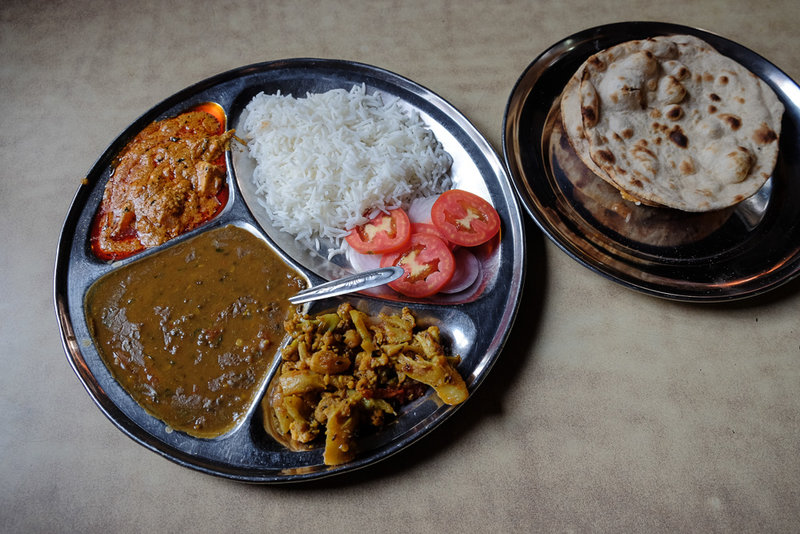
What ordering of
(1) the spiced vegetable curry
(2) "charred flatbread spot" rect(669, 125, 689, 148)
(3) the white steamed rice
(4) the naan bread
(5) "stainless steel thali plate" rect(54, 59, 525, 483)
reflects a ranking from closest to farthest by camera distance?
(5) "stainless steel thali plate" rect(54, 59, 525, 483) < (1) the spiced vegetable curry < (4) the naan bread < (2) "charred flatbread spot" rect(669, 125, 689, 148) < (3) the white steamed rice

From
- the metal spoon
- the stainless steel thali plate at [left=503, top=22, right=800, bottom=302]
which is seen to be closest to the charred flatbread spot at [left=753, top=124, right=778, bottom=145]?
the stainless steel thali plate at [left=503, top=22, right=800, bottom=302]

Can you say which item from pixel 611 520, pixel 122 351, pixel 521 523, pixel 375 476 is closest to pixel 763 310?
pixel 611 520

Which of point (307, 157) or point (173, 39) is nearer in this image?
point (307, 157)

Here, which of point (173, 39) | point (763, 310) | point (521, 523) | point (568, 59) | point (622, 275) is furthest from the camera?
point (173, 39)

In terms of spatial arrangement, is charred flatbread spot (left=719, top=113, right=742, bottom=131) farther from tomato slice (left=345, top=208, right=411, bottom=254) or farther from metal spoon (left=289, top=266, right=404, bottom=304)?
metal spoon (left=289, top=266, right=404, bottom=304)

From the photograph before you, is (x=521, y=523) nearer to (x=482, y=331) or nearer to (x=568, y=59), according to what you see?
(x=482, y=331)

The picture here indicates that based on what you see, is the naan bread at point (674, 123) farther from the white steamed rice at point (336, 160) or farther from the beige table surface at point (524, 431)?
the white steamed rice at point (336, 160)
